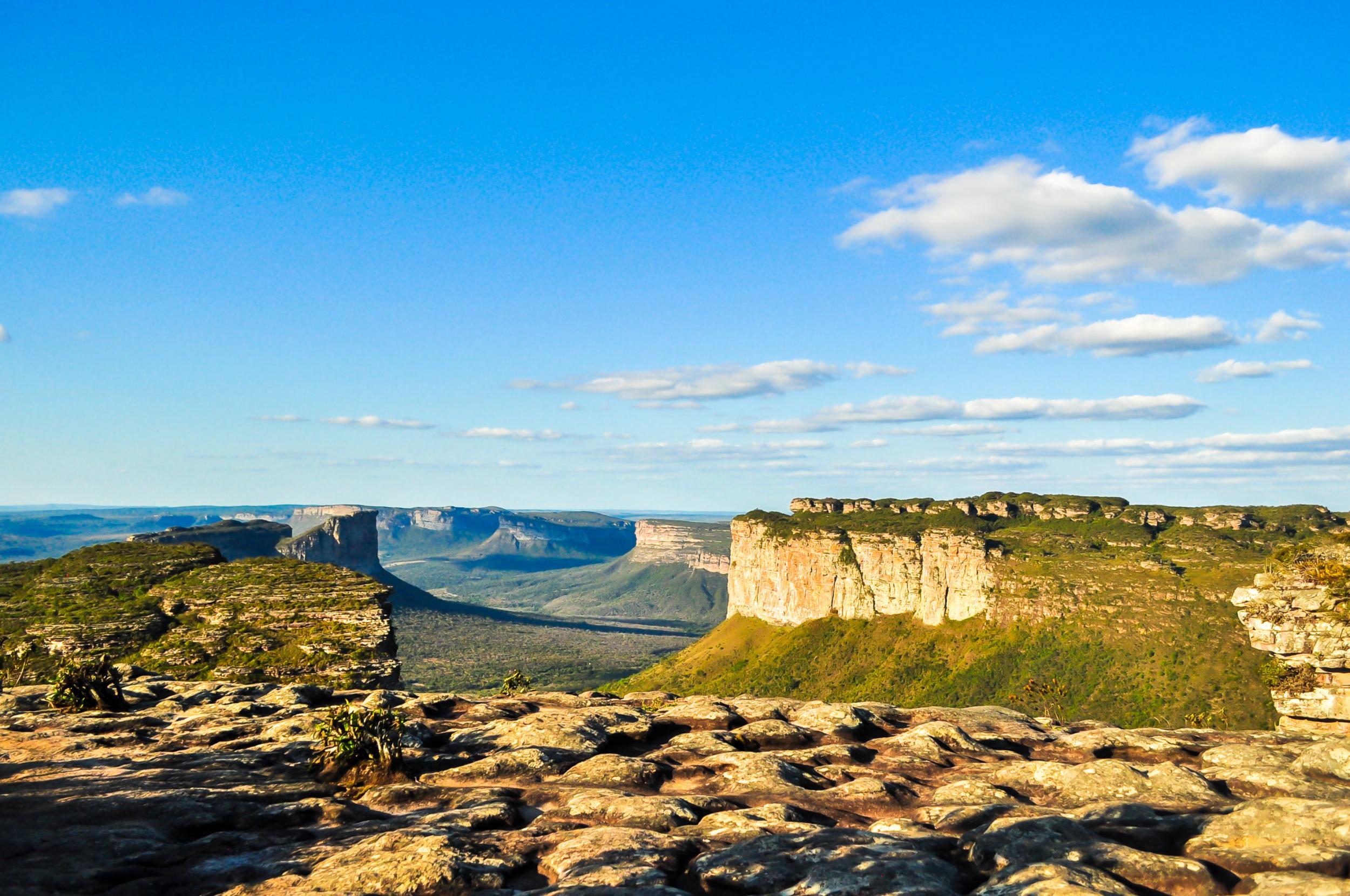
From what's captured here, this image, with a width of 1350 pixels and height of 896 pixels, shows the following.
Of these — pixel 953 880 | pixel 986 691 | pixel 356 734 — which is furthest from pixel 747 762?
pixel 986 691

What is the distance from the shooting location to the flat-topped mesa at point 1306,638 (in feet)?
203

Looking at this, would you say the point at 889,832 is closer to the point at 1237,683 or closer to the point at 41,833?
the point at 41,833

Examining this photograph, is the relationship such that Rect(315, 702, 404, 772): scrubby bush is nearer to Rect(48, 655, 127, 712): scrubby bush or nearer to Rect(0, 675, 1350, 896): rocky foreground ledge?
Rect(0, 675, 1350, 896): rocky foreground ledge

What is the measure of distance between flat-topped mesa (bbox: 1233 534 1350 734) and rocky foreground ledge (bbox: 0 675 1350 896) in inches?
195

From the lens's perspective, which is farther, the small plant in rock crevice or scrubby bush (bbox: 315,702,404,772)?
the small plant in rock crevice

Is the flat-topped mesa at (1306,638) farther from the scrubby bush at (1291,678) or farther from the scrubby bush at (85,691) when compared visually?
the scrubby bush at (85,691)

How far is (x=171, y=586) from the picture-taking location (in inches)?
4503

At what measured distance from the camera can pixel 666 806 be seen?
38094mm

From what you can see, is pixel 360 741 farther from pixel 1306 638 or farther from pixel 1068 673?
pixel 1068 673

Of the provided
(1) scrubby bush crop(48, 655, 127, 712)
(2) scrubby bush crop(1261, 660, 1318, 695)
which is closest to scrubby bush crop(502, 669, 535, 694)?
(1) scrubby bush crop(48, 655, 127, 712)

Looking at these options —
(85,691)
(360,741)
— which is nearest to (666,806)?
(360,741)

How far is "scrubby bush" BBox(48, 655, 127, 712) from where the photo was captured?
57.2 metres

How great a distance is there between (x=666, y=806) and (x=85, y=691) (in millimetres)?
46937

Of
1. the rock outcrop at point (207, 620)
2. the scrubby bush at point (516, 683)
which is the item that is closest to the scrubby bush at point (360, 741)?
the rock outcrop at point (207, 620)
